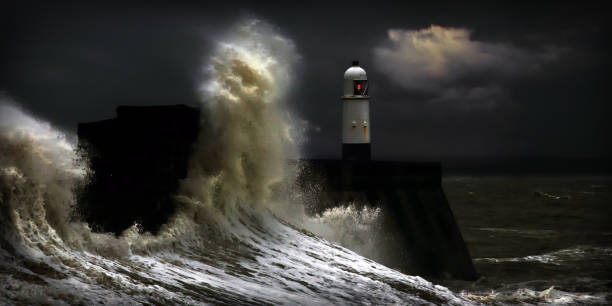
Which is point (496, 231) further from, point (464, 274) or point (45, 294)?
point (45, 294)

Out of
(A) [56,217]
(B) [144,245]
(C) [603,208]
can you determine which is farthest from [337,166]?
(C) [603,208]

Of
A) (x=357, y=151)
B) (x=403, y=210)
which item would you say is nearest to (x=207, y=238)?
(x=403, y=210)

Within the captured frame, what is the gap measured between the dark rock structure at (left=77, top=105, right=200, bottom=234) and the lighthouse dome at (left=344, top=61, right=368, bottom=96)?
45.7 feet

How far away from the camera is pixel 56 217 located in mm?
6621

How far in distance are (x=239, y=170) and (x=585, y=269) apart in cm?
1077

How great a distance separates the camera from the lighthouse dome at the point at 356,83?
23.7 m

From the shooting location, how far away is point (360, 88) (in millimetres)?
23750

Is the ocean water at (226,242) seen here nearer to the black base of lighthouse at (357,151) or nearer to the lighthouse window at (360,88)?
the black base of lighthouse at (357,151)

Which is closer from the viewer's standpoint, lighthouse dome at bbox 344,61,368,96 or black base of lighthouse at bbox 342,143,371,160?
black base of lighthouse at bbox 342,143,371,160

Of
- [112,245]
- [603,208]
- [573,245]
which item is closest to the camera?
[112,245]

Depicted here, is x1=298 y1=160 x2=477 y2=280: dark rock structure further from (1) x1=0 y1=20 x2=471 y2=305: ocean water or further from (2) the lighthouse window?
(2) the lighthouse window

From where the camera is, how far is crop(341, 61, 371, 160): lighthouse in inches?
904

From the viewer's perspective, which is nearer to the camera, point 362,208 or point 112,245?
point 112,245

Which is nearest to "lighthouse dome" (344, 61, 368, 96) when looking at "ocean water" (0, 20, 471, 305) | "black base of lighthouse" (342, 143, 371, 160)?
"black base of lighthouse" (342, 143, 371, 160)
